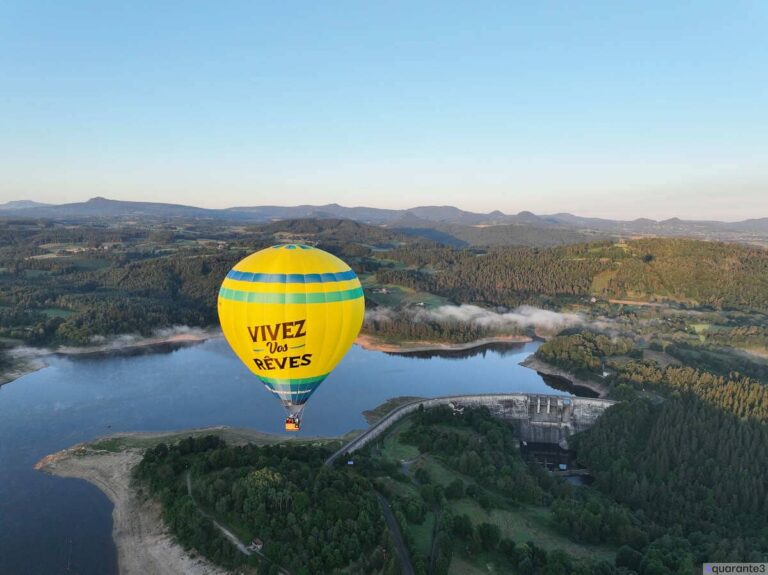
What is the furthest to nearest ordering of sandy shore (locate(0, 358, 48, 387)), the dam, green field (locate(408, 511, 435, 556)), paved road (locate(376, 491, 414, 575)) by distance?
sandy shore (locate(0, 358, 48, 387)) < the dam < green field (locate(408, 511, 435, 556)) < paved road (locate(376, 491, 414, 575))

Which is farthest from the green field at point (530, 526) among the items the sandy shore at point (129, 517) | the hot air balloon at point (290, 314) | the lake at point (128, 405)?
the lake at point (128, 405)

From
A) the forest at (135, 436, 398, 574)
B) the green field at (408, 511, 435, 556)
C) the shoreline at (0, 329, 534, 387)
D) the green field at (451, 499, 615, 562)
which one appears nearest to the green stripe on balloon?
the forest at (135, 436, 398, 574)

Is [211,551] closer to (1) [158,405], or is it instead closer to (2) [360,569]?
(2) [360,569]

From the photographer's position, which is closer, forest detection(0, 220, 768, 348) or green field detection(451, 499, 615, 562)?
green field detection(451, 499, 615, 562)

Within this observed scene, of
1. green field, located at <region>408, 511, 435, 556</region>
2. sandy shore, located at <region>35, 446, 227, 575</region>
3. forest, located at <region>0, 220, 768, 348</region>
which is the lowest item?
sandy shore, located at <region>35, 446, 227, 575</region>

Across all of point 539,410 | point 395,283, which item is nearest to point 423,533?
point 539,410

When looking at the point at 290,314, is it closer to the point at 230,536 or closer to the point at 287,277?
the point at 287,277

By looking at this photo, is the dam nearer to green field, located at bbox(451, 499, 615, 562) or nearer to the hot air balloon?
green field, located at bbox(451, 499, 615, 562)
